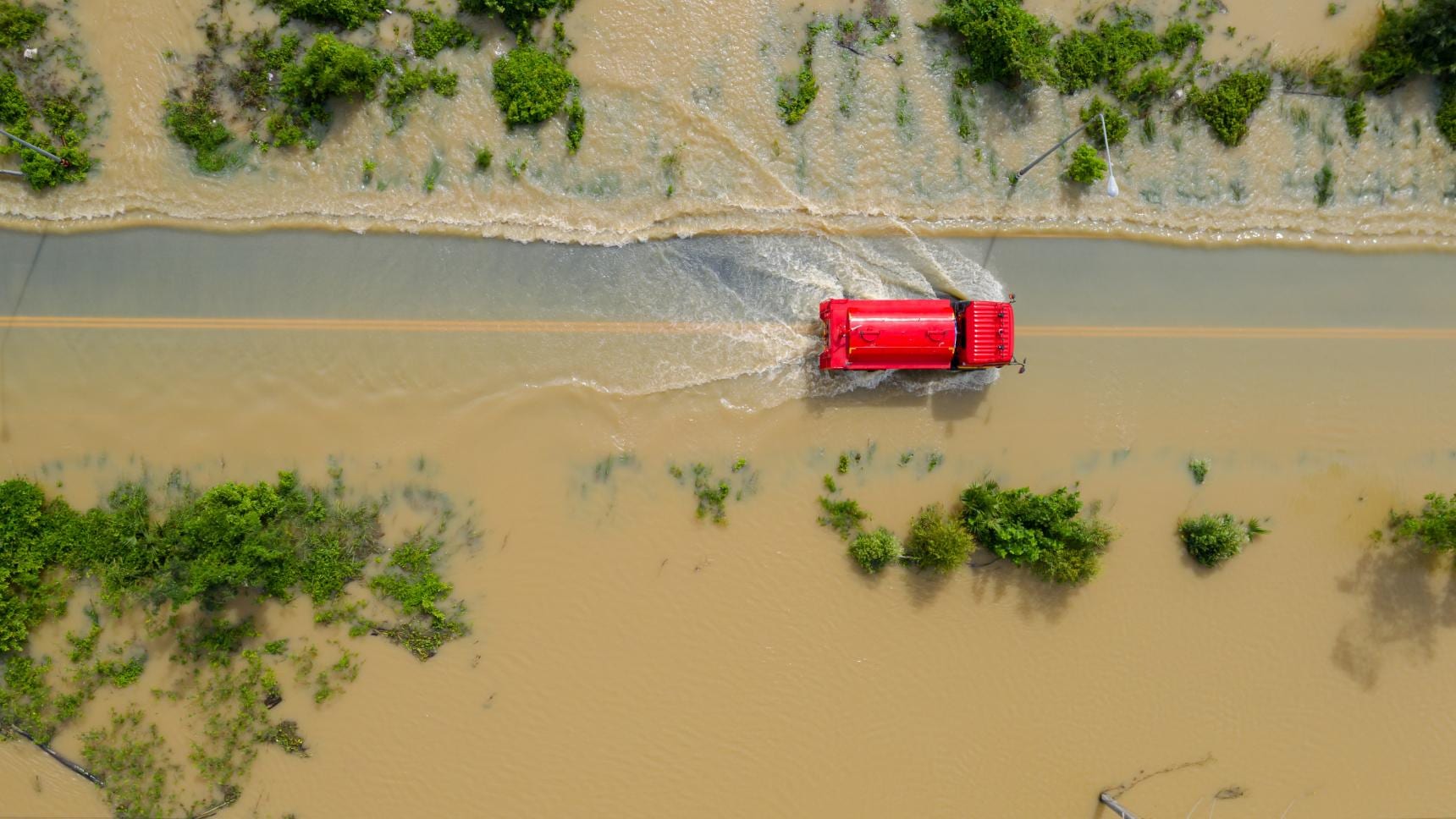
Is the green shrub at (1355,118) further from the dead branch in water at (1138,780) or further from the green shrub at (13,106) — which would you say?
the green shrub at (13,106)

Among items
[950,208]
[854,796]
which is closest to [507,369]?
[950,208]

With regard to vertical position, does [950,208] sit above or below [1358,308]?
above

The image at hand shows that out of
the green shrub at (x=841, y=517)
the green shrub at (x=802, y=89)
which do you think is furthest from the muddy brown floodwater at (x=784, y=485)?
the green shrub at (x=802, y=89)

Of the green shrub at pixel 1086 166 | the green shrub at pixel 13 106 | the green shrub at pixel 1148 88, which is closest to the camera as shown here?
the green shrub at pixel 13 106

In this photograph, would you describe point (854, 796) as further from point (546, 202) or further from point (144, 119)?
point (144, 119)

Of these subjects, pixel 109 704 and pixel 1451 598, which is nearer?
pixel 109 704

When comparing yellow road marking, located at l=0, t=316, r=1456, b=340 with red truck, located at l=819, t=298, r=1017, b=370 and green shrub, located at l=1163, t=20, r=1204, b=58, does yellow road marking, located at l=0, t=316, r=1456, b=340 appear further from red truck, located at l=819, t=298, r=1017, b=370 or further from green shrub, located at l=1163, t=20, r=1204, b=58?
green shrub, located at l=1163, t=20, r=1204, b=58
